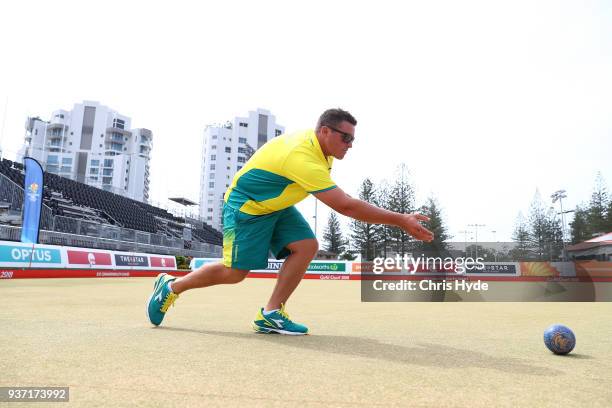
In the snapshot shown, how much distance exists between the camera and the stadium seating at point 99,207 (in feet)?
91.1

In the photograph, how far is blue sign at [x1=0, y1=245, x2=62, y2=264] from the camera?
44.0 feet

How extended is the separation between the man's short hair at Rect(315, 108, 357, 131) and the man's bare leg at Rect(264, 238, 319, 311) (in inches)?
37.7

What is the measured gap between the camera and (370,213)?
292cm

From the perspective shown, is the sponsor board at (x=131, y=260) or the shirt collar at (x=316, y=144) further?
the sponsor board at (x=131, y=260)

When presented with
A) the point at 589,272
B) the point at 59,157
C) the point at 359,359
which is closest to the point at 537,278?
the point at 589,272

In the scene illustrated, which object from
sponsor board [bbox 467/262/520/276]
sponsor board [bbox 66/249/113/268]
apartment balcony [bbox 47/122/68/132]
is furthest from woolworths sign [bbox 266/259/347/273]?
apartment balcony [bbox 47/122/68/132]

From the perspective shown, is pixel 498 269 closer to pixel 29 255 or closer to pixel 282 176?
pixel 29 255

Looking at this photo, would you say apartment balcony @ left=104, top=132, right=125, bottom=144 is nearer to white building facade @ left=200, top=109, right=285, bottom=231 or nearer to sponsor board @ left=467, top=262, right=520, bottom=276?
white building facade @ left=200, top=109, right=285, bottom=231

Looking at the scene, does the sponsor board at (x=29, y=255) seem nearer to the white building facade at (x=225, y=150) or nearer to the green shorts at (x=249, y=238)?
the green shorts at (x=249, y=238)

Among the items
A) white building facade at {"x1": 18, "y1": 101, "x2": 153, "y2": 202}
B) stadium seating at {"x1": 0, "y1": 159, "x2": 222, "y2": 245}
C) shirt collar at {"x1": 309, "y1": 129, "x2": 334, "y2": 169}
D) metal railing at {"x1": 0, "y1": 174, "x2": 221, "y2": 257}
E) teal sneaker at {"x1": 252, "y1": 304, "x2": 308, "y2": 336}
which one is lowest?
teal sneaker at {"x1": 252, "y1": 304, "x2": 308, "y2": 336}

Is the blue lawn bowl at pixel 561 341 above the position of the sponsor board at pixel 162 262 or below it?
below

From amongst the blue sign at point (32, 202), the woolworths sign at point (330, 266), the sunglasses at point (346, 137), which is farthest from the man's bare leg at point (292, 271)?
the woolworths sign at point (330, 266)

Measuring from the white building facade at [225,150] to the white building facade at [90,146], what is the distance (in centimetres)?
1516

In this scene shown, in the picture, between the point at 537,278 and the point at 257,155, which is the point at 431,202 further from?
the point at 257,155
